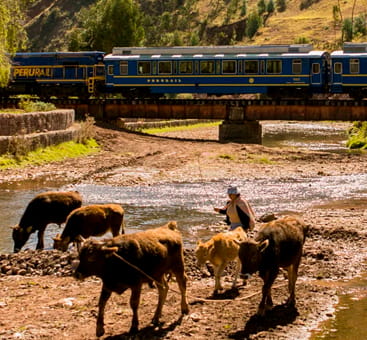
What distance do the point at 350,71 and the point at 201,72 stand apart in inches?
318

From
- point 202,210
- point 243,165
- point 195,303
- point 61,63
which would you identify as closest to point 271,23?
point 61,63

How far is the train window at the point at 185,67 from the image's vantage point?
41.9 meters

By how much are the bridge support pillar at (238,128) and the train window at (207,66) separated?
7.83 feet

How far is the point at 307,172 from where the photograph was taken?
30.2m

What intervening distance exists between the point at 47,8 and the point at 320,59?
13588 centimetres

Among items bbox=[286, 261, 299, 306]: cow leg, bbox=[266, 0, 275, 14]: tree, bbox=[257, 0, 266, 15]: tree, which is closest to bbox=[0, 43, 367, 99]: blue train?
bbox=[286, 261, 299, 306]: cow leg

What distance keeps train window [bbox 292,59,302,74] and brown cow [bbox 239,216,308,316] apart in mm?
29261

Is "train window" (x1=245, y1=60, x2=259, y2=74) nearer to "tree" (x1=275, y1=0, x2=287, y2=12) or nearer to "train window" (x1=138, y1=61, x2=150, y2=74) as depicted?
"train window" (x1=138, y1=61, x2=150, y2=74)

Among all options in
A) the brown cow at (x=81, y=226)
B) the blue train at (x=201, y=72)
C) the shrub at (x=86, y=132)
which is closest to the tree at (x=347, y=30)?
the blue train at (x=201, y=72)

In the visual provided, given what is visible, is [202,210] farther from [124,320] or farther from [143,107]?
[143,107]

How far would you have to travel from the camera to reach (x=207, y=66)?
41625 millimetres

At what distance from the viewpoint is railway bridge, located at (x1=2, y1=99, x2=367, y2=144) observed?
→ 39.4m

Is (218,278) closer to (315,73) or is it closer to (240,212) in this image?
(240,212)

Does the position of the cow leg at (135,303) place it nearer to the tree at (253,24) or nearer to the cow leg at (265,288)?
the cow leg at (265,288)
